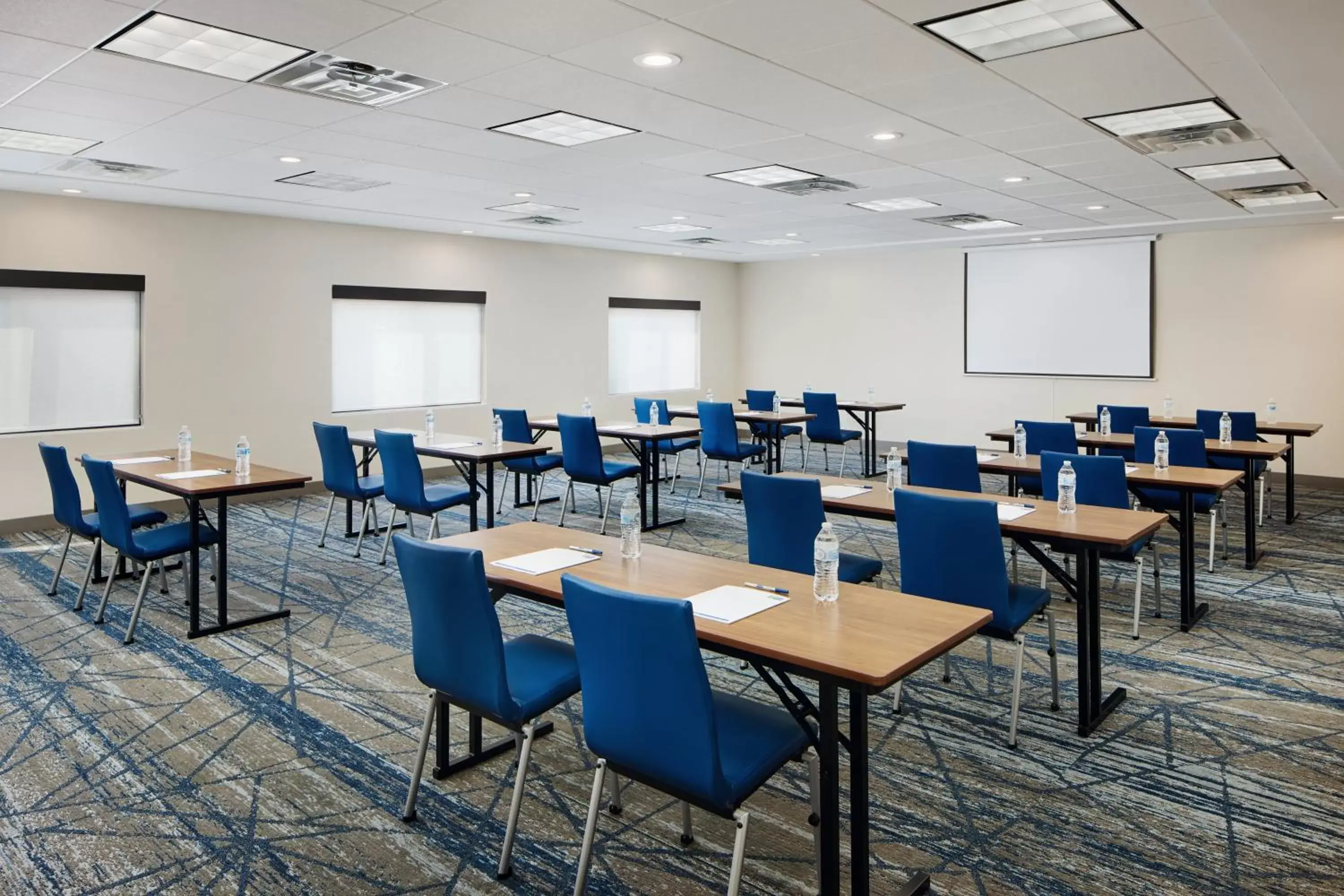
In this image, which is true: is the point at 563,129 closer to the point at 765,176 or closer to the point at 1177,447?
the point at 765,176

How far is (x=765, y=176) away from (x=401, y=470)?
348 centimetres

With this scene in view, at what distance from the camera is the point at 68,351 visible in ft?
25.1

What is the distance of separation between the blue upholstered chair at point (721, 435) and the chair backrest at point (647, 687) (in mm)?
6492

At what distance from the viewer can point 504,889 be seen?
2512mm

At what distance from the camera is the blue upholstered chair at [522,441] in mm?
7879

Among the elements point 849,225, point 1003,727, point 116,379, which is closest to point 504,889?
point 1003,727

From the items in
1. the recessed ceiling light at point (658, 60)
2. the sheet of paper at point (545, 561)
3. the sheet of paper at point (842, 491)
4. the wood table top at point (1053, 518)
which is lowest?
the sheet of paper at point (545, 561)

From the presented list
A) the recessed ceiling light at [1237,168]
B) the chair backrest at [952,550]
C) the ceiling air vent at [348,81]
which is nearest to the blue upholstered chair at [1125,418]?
the recessed ceiling light at [1237,168]

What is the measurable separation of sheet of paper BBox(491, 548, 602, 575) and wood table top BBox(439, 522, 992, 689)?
0.10 ft

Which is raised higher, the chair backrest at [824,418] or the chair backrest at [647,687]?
the chair backrest at [824,418]

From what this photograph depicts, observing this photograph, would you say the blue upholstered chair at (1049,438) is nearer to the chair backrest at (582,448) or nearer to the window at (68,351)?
the chair backrest at (582,448)

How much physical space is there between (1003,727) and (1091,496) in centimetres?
193

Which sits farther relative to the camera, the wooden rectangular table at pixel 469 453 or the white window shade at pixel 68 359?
the white window shade at pixel 68 359

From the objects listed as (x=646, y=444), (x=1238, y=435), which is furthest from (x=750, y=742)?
(x=1238, y=435)
